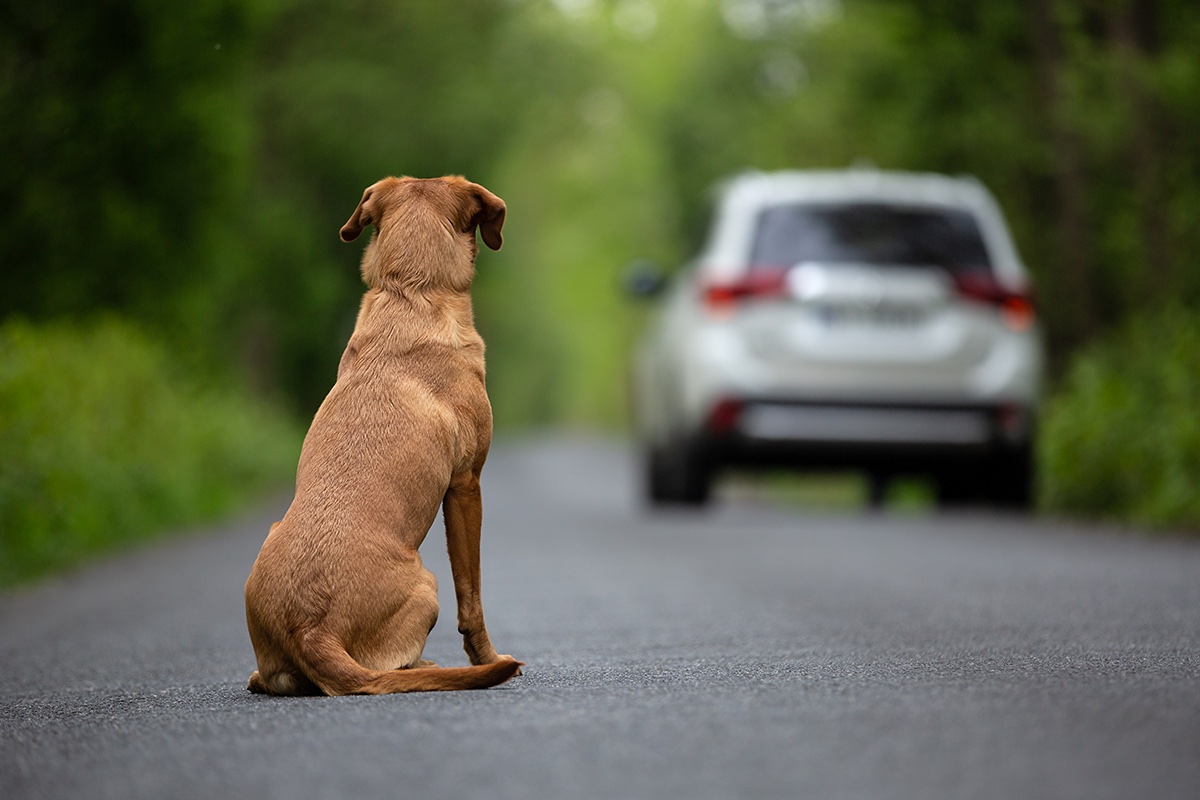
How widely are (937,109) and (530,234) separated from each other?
140 ft

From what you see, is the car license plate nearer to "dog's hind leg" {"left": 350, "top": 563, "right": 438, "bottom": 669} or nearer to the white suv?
the white suv

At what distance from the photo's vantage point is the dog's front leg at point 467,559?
500 cm

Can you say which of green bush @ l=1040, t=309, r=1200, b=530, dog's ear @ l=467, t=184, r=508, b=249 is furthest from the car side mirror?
dog's ear @ l=467, t=184, r=508, b=249

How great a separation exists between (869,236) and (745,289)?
886 millimetres

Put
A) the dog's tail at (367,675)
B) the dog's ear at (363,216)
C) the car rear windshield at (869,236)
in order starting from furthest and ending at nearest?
the car rear windshield at (869,236) → the dog's ear at (363,216) → the dog's tail at (367,675)

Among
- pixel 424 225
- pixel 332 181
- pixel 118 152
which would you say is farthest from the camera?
pixel 332 181

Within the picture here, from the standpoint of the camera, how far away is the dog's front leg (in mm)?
5004

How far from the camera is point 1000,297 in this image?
37.4 feet

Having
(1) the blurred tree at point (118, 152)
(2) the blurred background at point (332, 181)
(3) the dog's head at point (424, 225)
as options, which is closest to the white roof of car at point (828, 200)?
(2) the blurred background at point (332, 181)

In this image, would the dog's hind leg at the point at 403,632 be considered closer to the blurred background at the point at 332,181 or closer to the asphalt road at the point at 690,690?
the asphalt road at the point at 690,690

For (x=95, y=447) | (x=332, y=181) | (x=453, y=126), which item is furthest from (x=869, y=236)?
(x=332, y=181)

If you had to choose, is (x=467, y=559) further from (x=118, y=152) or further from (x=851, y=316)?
(x=118, y=152)

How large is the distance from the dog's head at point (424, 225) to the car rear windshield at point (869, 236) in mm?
5997

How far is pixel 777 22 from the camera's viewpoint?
33.0 metres
